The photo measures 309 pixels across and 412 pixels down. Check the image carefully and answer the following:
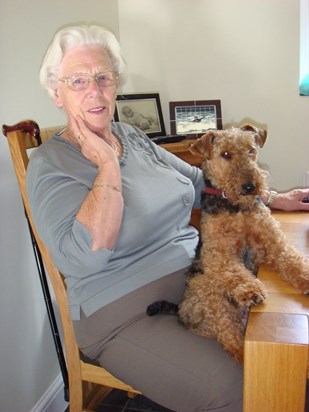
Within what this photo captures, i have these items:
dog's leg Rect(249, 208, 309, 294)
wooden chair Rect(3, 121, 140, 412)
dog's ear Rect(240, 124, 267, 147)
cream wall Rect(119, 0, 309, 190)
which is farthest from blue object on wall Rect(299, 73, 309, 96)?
wooden chair Rect(3, 121, 140, 412)

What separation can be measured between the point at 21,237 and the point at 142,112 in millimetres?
1048

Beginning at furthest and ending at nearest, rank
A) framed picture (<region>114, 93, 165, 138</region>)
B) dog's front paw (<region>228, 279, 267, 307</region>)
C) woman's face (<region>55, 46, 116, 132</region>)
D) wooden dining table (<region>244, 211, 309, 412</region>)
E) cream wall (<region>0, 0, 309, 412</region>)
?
framed picture (<region>114, 93, 165, 138</region>), cream wall (<region>0, 0, 309, 412</region>), woman's face (<region>55, 46, 116, 132</region>), dog's front paw (<region>228, 279, 267, 307</region>), wooden dining table (<region>244, 211, 309, 412</region>)

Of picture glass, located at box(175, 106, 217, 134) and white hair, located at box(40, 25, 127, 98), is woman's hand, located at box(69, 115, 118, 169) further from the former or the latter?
picture glass, located at box(175, 106, 217, 134)

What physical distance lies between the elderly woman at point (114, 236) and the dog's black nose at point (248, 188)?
196 millimetres

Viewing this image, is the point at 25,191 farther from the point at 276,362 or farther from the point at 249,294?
the point at 276,362

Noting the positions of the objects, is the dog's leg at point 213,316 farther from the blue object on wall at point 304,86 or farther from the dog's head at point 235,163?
the blue object on wall at point 304,86

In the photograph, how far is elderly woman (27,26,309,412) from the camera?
105cm

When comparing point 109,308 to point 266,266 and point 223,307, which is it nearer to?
point 223,307

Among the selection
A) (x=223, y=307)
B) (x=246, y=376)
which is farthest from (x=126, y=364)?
(x=246, y=376)

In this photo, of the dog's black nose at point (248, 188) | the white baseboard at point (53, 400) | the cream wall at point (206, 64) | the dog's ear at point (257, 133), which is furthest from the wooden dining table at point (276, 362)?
the white baseboard at point (53, 400)

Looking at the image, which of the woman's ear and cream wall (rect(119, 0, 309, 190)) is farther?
cream wall (rect(119, 0, 309, 190))

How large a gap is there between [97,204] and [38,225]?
0.69 ft

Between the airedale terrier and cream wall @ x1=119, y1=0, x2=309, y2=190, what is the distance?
0.95 metres

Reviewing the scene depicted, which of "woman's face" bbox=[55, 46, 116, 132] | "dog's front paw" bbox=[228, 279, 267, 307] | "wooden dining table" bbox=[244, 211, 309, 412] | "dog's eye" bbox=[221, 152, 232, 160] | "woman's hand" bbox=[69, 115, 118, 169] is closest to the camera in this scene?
"wooden dining table" bbox=[244, 211, 309, 412]
